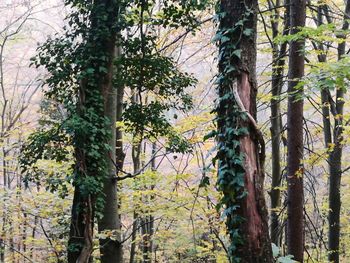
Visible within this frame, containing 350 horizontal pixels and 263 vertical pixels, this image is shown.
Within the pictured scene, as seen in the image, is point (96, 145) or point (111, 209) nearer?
point (96, 145)

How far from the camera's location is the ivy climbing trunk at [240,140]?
3.04m

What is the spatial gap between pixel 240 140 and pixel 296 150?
7.50 feet

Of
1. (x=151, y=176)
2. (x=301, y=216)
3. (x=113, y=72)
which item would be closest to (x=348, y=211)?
(x=151, y=176)

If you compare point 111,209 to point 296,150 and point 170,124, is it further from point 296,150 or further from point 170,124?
point 296,150

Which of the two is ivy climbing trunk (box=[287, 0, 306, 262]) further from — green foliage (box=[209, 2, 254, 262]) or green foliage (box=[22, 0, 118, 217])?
green foliage (box=[22, 0, 118, 217])

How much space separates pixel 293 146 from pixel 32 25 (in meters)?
13.0

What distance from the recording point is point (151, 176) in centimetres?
810

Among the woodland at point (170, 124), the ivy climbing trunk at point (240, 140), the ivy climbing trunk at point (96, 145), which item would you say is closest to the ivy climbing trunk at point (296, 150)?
the woodland at point (170, 124)

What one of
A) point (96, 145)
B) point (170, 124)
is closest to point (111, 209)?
point (96, 145)

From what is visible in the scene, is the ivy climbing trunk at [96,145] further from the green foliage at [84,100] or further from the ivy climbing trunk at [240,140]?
the ivy climbing trunk at [240,140]

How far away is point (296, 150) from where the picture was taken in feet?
16.9

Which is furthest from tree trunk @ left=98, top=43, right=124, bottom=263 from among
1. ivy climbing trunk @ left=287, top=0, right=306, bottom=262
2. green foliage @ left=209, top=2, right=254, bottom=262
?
green foliage @ left=209, top=2, right=254, bottom=262

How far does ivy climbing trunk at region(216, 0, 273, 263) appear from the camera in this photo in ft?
9.98

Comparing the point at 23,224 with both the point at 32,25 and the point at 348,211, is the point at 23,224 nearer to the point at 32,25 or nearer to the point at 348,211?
the point at 32,25
